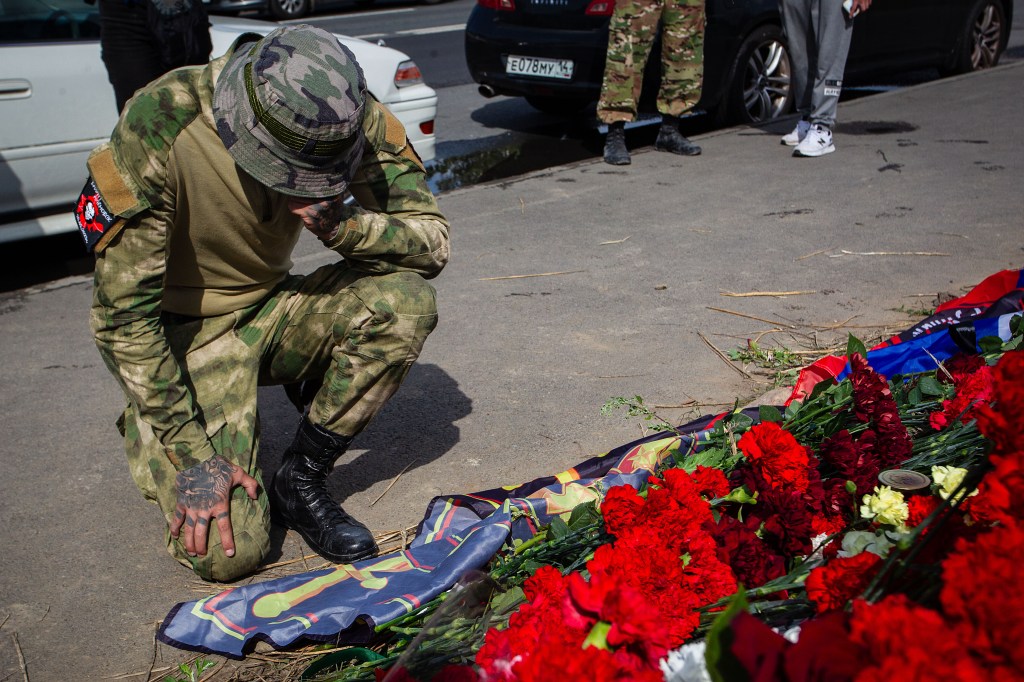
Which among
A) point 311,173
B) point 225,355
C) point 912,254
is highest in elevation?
point 311,173

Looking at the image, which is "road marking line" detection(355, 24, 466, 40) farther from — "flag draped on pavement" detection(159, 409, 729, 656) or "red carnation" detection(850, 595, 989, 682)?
"red carnation" detection(850, 595, 989, 682)

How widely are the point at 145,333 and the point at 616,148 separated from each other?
4935mm

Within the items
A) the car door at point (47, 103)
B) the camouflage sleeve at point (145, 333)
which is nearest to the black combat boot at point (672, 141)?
the car door at point (47, 103)

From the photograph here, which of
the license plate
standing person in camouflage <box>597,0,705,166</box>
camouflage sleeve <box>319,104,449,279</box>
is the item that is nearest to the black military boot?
standing person in camouflage <box>597,0,705,166</box>

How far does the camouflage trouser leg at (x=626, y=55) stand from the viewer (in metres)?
6.53

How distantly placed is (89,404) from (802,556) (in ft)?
9.25

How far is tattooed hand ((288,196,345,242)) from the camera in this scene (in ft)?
7.90

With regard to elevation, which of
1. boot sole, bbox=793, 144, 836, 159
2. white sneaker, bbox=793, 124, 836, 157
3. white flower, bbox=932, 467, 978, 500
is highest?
white flower, bbox=932, 467, 978, 500

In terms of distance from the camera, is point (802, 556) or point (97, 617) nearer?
point (802, 556)

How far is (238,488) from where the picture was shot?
8.50 feet

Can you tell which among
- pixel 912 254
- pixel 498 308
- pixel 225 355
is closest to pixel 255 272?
pixel 225 355

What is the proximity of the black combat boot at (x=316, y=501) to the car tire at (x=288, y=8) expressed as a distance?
1475cm

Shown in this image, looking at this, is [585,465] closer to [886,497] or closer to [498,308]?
[886,497]

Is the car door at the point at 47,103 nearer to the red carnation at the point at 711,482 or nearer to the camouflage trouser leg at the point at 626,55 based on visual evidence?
the camouflage trouser leg at the point at 626,55
